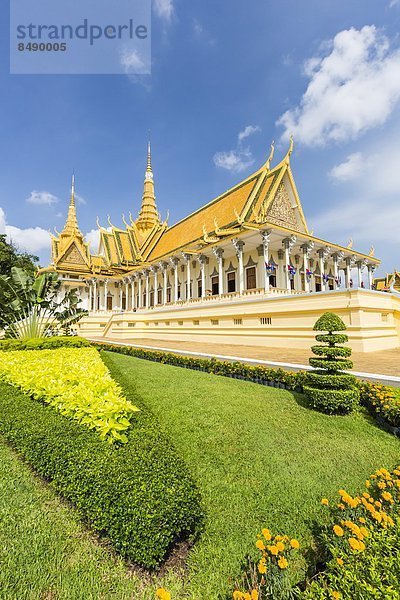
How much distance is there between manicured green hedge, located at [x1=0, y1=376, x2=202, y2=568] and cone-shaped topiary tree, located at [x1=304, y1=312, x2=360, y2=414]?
300 cm

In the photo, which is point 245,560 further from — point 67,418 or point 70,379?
point 70,379

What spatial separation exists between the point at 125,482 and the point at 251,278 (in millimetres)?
18762

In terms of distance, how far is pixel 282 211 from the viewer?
69.7 ft

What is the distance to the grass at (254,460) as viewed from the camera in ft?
7.63

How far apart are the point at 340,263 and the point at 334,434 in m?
23.1

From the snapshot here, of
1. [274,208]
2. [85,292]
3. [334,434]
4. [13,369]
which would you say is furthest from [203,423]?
[85,292]

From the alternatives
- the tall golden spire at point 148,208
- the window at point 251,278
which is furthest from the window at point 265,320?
the tall golden spire at point 148,208

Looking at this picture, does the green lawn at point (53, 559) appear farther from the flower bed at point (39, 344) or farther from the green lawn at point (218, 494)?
the flower bed at point (39, 344)

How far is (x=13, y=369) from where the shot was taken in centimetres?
623

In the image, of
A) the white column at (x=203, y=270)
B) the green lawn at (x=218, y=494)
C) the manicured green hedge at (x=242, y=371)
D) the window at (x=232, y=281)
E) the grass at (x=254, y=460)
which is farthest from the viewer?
the window at (x=232, y=281)

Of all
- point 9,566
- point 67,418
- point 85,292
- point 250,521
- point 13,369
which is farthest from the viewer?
point 85,292

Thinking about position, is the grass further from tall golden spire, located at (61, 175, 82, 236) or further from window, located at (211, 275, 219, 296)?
tall golden spire, located at (61, 175, 82, 236)

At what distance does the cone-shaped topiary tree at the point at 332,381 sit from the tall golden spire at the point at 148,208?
118 feet

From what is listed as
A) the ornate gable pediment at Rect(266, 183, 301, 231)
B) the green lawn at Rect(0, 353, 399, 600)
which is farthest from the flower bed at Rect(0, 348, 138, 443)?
the ornate gable pediment at Rect(266, 183, 301, 231)
